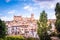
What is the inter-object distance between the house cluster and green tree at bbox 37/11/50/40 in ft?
0.49

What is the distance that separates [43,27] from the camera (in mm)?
8133

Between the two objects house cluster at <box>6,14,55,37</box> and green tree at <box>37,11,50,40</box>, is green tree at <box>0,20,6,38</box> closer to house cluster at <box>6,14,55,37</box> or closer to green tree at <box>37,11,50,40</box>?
house cluster at <box>6,14,55,37</box>

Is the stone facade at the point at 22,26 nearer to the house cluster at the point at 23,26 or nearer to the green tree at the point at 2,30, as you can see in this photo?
the house cluster at the point at 23,26

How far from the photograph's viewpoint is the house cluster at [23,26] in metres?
8.16

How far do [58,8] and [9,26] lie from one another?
5.93 feet

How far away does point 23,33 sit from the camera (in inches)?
325

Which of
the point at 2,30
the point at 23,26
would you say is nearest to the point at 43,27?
the point at 23,26

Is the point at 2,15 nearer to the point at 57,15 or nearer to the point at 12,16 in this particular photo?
the point at 12,16

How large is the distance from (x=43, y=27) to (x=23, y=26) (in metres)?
0.70

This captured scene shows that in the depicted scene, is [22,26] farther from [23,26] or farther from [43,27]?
[43,27]

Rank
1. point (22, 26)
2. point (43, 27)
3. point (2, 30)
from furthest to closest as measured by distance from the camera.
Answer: point (2, 30)
point (22, 26)
point (43, 27)

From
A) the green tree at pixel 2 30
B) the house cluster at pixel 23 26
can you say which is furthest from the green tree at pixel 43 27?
the green tree at pixel 2 30

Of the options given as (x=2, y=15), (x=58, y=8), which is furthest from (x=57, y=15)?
(x=2, y=15)

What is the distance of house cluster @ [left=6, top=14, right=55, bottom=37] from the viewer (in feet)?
26.8
